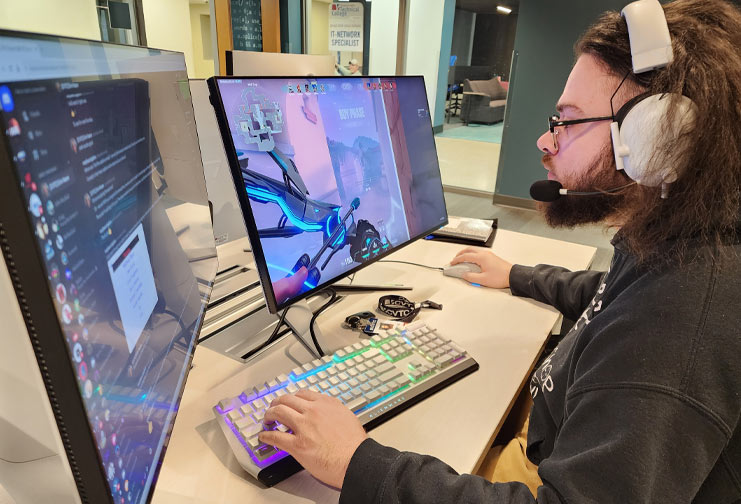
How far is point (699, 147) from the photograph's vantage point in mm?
588

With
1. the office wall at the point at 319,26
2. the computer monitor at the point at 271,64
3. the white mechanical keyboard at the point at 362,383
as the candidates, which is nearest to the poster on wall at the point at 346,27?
the office wall at the point at 319,26

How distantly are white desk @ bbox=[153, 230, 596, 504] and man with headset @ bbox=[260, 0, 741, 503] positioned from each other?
0.08m

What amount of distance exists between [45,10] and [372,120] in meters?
2.84

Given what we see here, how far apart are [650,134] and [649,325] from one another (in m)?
0.25

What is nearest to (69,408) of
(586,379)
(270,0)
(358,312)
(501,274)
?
(586,379)

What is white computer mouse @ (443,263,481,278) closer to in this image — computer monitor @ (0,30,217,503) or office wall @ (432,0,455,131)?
computer monitor @ (0,30,217,503)

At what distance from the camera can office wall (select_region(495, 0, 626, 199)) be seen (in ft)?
12.5

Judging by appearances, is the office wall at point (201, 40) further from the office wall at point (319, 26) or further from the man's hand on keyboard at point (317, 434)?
the man's hand on keyboard at point (317, 434)

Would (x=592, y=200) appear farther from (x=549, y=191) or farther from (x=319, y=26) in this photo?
(x=319, y=26)

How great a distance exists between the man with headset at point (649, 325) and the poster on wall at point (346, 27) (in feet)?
14.7

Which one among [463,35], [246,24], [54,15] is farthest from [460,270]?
[463,35]

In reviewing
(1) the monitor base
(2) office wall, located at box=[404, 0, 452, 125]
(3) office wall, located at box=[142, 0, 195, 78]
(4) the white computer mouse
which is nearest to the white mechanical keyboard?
(1) the monitor base

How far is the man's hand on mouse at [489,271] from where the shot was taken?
47.4 inches

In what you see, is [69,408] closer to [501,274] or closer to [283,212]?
[283,212]
